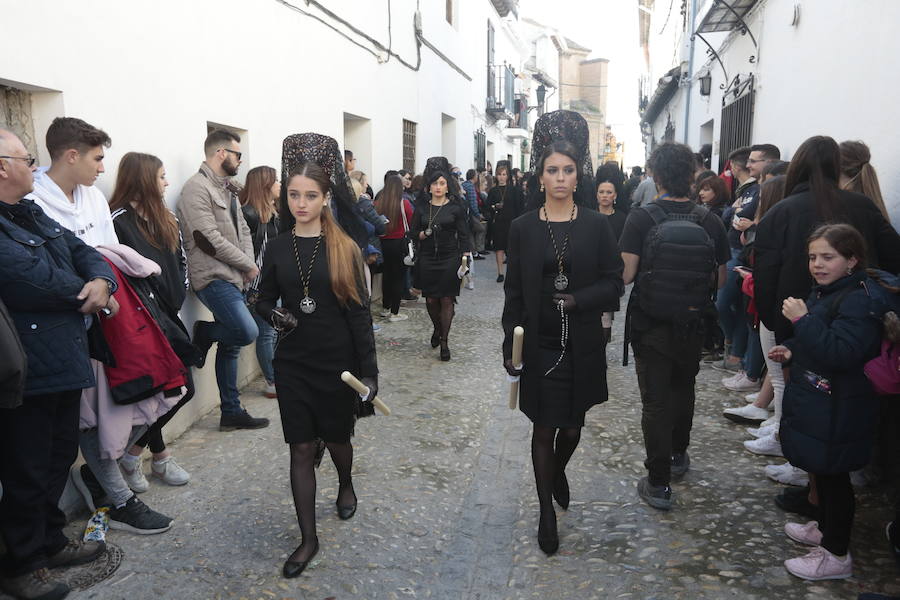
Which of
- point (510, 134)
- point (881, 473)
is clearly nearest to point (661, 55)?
point (510, 134)

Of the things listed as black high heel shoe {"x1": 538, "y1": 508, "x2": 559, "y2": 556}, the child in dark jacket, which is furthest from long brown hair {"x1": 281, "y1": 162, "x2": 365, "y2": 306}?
the child in dark jacket

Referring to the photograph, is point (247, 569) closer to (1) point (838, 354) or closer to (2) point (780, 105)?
(1) point (838, 354)

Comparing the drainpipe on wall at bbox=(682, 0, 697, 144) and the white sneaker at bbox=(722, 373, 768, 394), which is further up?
the drainpipe on wall at bbox=(682, 0, 697, 144)

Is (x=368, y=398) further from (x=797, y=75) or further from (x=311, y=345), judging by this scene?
(x=797, y=75)

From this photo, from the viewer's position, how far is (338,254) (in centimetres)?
313

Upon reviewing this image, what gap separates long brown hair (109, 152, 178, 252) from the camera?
3.95 meters

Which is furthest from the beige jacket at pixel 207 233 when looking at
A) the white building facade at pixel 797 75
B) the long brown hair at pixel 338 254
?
the white building facade at pixel 797 75

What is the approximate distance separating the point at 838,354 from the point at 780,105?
5.51 meters

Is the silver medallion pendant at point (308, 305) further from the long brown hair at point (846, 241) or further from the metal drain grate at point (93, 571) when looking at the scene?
the long brown hair at point (846, 241)

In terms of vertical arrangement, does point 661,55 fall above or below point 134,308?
above

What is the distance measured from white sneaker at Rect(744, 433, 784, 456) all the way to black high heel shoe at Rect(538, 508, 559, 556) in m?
1.76

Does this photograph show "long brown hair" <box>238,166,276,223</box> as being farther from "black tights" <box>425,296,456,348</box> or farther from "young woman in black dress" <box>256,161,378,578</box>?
"young woman in black dress" <box>256,161,378,578</box>

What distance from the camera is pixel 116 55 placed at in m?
4.11

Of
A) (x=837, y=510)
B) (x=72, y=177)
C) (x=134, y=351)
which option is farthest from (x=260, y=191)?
(x=837, y=510)
